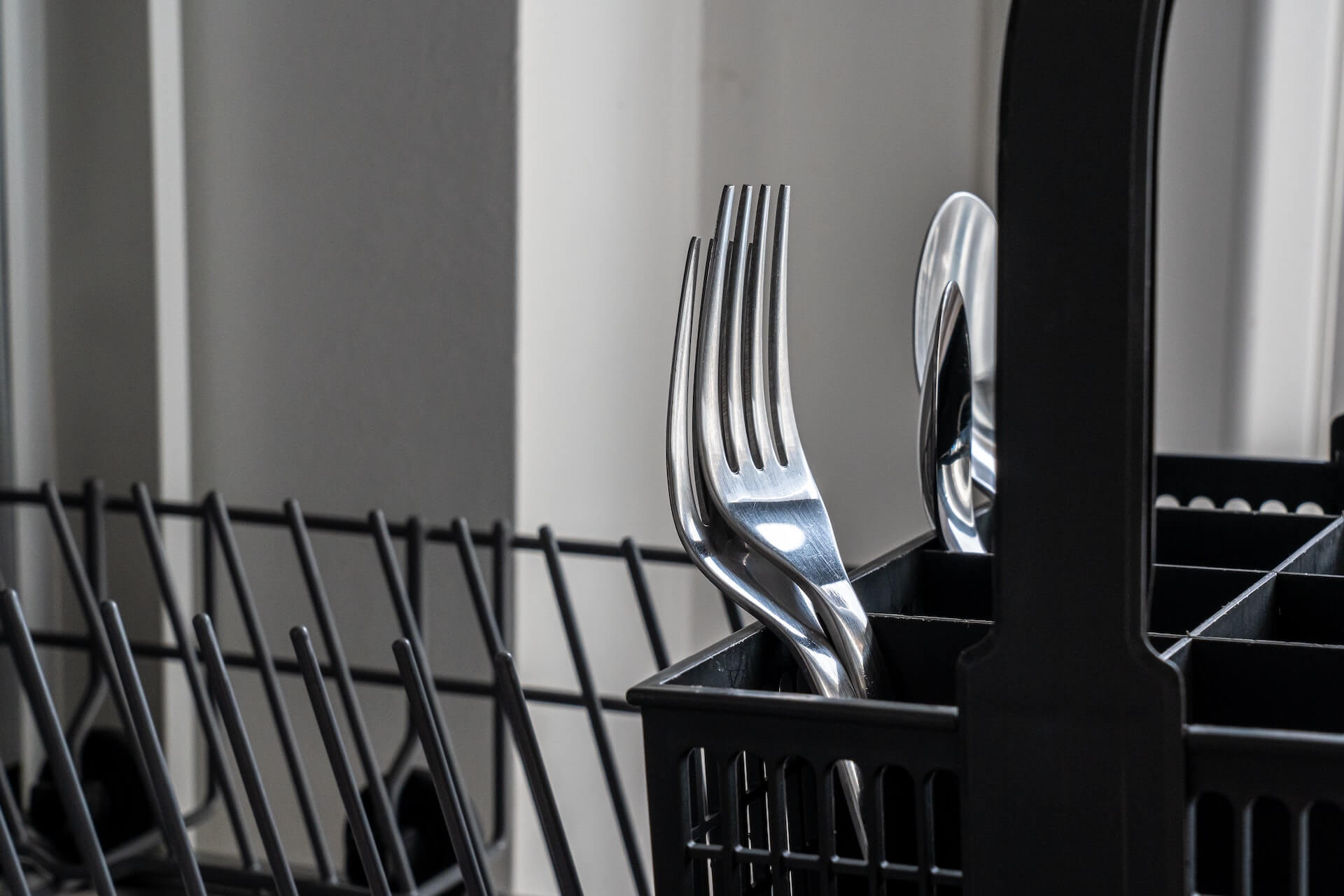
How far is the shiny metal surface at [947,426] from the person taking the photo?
0.48m

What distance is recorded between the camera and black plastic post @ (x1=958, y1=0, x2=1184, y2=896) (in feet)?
0.71

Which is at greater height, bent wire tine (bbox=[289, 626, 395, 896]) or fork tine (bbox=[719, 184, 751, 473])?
fork tine (bbox=[719, 184, 751, 473])

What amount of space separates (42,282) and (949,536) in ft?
2.47

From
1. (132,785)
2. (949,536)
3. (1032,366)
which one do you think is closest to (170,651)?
(132,785)

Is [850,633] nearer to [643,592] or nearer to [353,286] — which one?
[643,592]

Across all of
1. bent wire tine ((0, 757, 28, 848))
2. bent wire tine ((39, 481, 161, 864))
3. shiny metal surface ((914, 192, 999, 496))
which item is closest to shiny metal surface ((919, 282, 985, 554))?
shiny metal surface ((914, 192, 999, 496))

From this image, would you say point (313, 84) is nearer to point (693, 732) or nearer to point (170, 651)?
point (170, 651)

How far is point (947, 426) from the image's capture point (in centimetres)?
49

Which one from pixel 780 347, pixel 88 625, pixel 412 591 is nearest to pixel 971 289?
pixel 780 347

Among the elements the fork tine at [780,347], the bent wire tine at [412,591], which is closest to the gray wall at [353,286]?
the bent wire tine at [412,591]

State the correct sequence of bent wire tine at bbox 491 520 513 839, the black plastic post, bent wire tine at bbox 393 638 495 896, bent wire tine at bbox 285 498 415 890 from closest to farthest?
the black plastic post
bent wire tine at bbox 393 638 495 896
bent wire tine at bbox 285 498 415 890
bent wire tine at bbox 491 520 513 839

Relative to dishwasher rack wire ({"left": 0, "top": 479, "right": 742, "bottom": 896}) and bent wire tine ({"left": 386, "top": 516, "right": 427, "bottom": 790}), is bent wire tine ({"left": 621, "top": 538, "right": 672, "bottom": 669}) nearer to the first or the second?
dishwasher rack wire ({"left": 0, "top": 479, "right": 742, "bottom": 896})

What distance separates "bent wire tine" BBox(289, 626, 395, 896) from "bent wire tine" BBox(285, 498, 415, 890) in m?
0.10

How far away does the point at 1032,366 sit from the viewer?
8.9 inches
